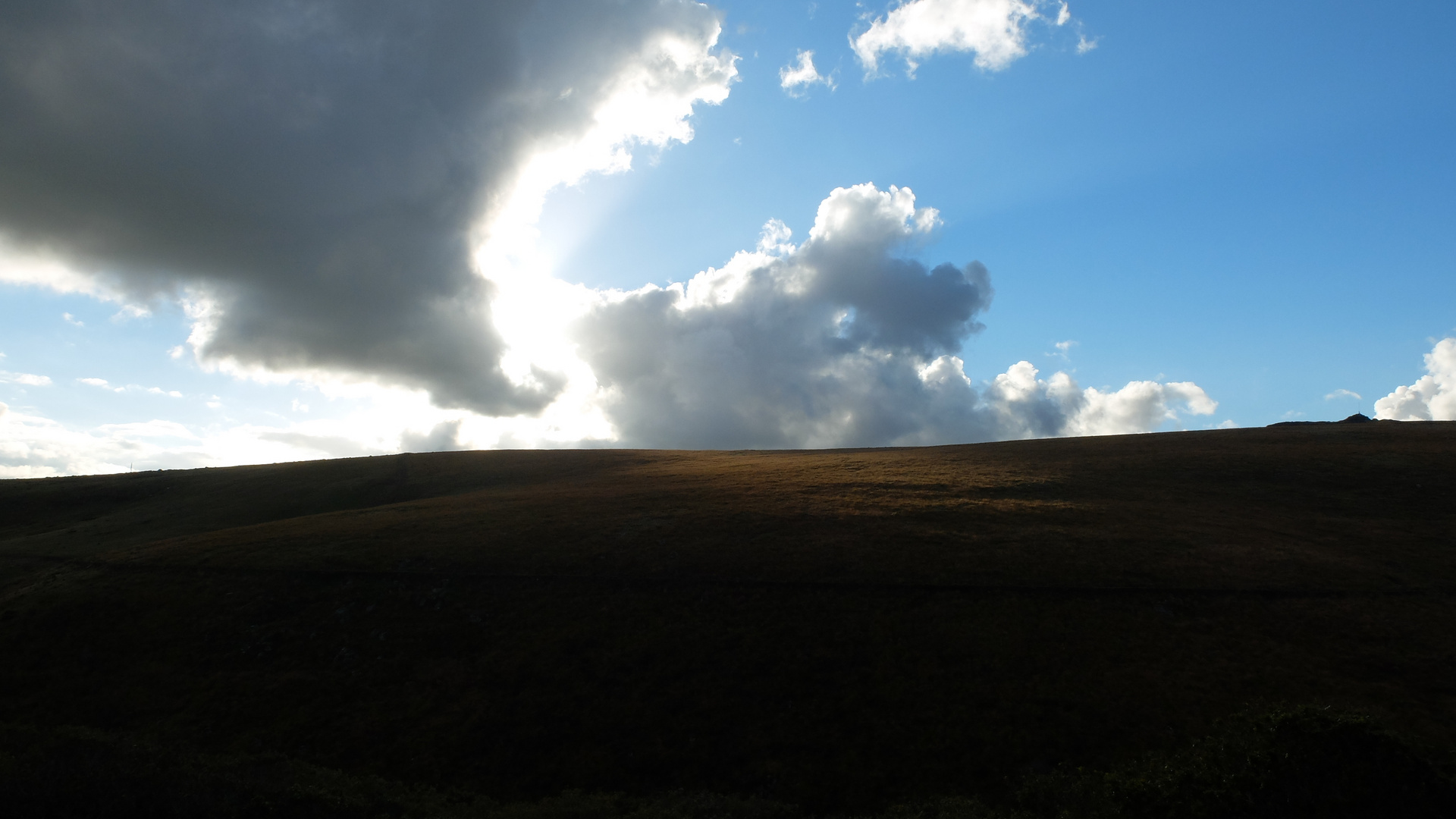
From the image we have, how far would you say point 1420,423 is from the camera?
72.7 metres

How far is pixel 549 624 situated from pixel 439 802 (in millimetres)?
10477

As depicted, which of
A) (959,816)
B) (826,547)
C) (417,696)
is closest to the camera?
(959,816)

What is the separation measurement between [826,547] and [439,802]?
71.7 feet

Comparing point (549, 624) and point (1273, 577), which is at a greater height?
point (1273, 577)

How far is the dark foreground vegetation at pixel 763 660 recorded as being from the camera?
19.0 meters

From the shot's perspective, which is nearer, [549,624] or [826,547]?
[549,624]

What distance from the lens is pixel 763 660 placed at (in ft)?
87.3

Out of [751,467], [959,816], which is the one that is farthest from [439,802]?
[751,467]

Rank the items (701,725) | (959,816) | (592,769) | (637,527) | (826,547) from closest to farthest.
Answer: (959,816) < (592,769) < (701,725) < (826,547) < (637,527)

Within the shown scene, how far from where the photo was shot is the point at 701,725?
2322 centimetres

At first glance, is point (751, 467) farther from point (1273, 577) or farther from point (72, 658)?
point (72, 658)

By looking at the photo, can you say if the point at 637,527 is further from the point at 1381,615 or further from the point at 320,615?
the point at 1381,615

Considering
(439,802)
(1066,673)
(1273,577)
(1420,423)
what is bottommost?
(439,802)

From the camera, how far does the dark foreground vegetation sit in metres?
19.0
